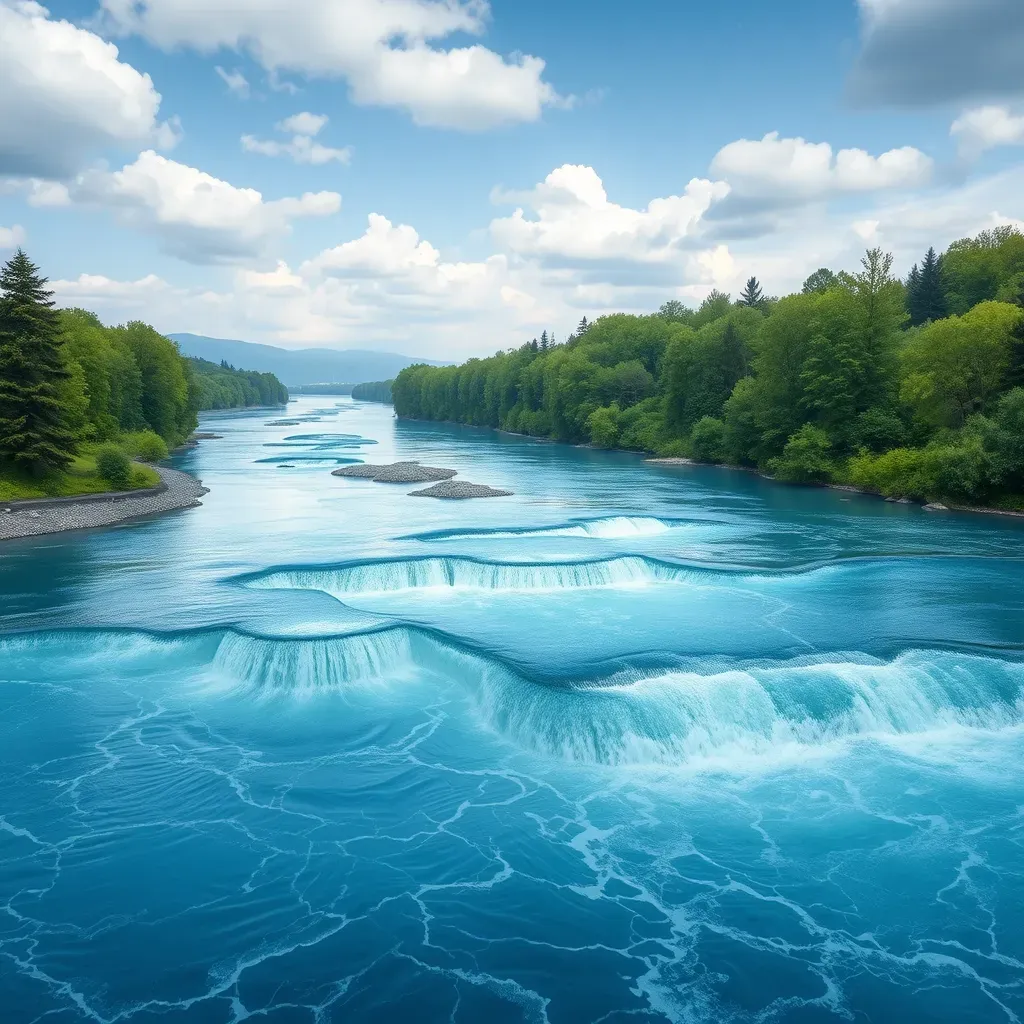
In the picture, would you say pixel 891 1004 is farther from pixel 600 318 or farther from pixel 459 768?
pixel 600 318

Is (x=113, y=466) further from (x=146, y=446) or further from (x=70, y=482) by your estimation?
(x=146, y=446)

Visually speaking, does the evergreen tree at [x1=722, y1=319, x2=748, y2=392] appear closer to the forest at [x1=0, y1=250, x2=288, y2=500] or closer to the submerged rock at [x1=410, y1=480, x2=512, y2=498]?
the submerged rock at [x1=410, y1=480, x2=512, y2=498]

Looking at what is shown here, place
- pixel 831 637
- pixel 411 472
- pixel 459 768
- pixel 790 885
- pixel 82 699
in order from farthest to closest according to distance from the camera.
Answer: pixel 411 472 < pixel 831 637 < pixel 82 699 < pixel 459 768 < pixel 790 885

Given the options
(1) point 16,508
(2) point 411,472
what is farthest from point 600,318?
(1) point 16,508

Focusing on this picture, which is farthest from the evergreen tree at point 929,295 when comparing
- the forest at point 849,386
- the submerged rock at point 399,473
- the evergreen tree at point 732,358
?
the submerged rock at point 399,473

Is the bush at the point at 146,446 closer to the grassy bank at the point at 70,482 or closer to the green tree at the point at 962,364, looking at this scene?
the grassy bank at the point at 70,482
